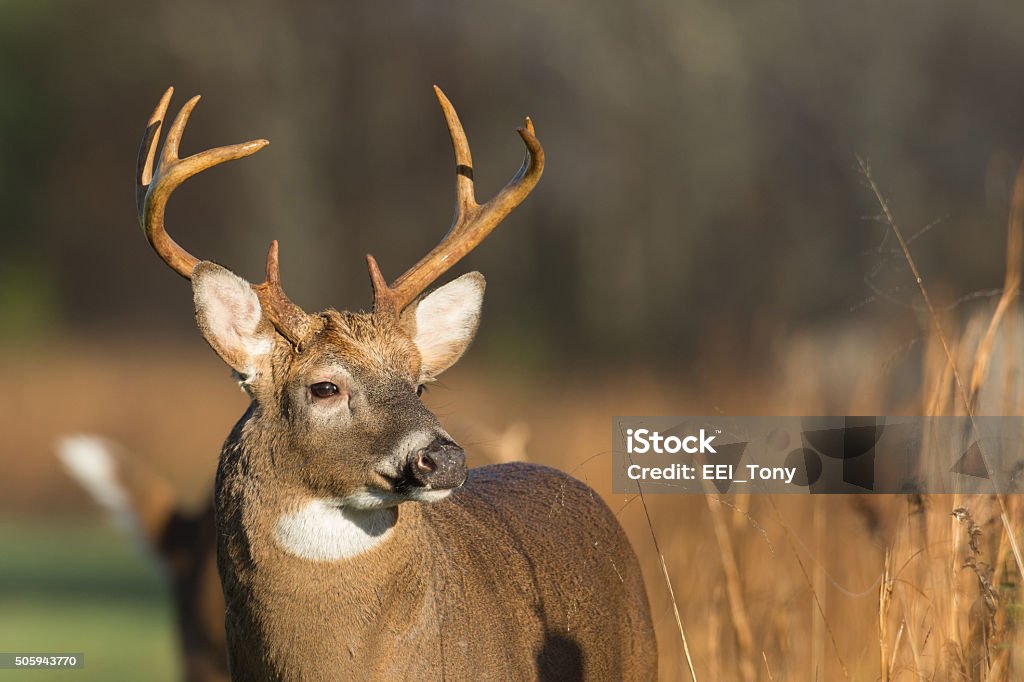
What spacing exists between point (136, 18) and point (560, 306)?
9.33 m

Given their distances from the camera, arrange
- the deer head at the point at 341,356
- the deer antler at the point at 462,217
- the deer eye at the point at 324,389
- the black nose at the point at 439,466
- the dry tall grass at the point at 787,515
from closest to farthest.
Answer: the black nose at the point at 439,466, the deer head at the point at 341,356, the deer eye at the point at 324,389, the dry tall grass at the point at 787,515, the deer antler at the point at 462,217

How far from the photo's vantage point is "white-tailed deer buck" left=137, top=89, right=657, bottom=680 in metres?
4.34

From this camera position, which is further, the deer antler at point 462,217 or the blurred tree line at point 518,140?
the blurred tree line at point 518,140

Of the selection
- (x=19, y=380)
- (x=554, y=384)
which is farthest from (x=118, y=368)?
(x=554, y=384)

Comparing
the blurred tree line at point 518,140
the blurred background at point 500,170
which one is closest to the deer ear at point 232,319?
the blurred background at point 500,170

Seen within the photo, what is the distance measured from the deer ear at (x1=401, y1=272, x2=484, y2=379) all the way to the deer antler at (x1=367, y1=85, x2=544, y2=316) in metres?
0.05

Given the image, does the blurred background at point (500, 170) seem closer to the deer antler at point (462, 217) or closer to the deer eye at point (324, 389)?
the deer antler at point (462, 217)

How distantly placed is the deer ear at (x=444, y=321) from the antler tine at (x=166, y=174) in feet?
2.29

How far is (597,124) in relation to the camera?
25.6 metres

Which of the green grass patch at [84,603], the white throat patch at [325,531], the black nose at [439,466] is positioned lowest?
the green grass patch at [84,603]

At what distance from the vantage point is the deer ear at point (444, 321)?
4.95 metres

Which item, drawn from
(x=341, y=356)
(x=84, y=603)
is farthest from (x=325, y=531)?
(x=84, y=603)

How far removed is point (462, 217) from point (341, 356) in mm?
773

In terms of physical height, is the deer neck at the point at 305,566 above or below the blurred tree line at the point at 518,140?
below
